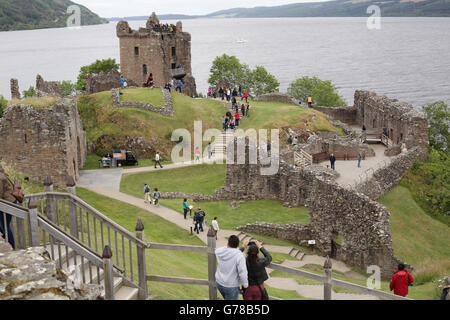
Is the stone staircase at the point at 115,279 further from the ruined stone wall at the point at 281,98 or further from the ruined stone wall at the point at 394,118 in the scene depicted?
the ruined stone wall at the point at 281,98

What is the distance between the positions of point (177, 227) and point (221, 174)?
42.2 feet

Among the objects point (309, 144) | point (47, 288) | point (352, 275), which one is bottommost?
point (352, 275)

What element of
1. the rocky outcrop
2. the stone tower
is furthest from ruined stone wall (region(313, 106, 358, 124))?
the rocky outcrop

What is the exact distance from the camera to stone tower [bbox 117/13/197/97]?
230 feet

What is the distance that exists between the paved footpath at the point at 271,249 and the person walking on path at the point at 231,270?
799 cm

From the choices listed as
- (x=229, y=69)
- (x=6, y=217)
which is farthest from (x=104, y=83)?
(x=6, y=217)

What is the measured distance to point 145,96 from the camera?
190 feet

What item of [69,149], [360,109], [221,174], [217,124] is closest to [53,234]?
[69,149]

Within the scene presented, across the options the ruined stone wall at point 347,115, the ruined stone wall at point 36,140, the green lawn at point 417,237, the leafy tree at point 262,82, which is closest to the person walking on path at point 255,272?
the green lawn at point 417,237

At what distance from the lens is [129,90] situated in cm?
6091

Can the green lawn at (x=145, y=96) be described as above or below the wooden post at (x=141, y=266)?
above

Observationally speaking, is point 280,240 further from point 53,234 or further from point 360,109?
point 360,109

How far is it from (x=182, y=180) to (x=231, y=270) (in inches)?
1274

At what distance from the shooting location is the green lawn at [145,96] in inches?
2223
